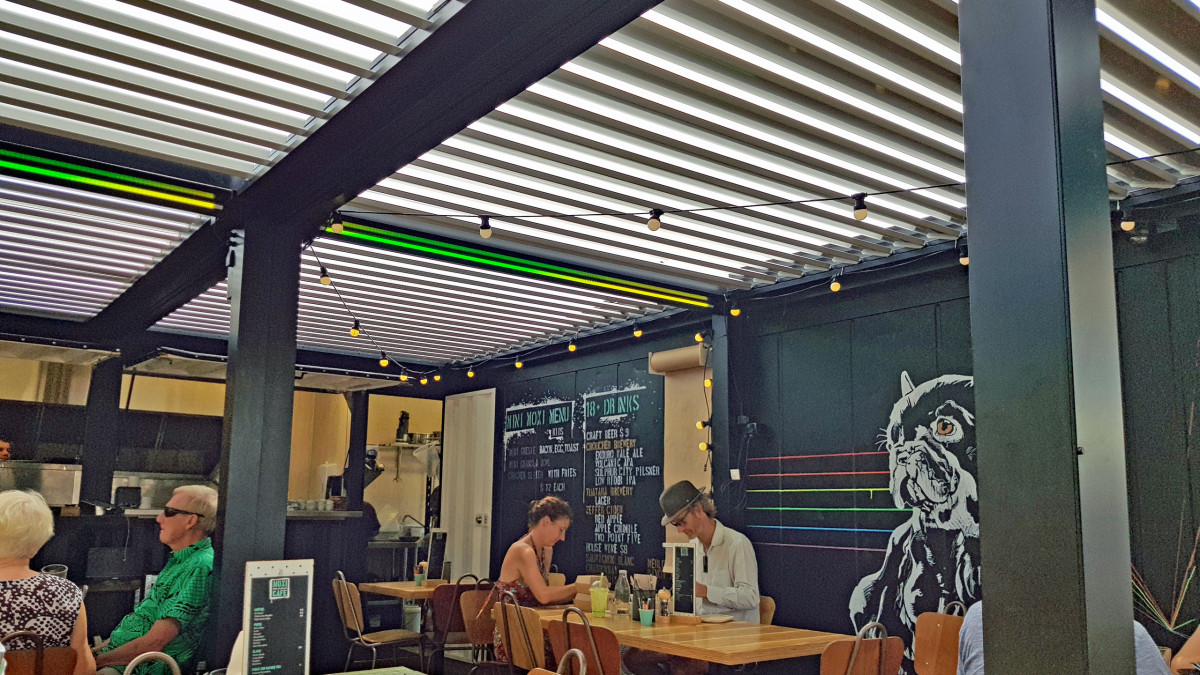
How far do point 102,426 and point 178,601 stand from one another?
6473mm

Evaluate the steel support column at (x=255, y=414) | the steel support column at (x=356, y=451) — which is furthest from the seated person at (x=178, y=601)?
the steel support column at (x=356, y=451)

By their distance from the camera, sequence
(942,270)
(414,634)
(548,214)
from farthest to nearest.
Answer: (414,634) < (942,270) < (548,214)

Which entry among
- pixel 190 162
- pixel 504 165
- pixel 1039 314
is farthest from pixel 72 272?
pixel 1039 314

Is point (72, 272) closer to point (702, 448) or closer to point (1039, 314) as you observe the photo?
point (702, 448)

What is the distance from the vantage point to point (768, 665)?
6938 mm

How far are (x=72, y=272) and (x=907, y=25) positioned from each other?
22.1ft

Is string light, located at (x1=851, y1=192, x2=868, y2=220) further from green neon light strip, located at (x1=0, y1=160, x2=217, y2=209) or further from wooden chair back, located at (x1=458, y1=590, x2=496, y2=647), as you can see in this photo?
green neon light strip, located at (x1=0, y1=160, x2=217, y2=209)

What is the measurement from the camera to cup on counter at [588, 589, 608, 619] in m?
6.11

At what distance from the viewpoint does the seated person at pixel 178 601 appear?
185 inches

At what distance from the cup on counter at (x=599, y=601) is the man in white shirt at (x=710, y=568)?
0.41m

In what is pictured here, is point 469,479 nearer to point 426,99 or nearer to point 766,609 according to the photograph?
point 766,609

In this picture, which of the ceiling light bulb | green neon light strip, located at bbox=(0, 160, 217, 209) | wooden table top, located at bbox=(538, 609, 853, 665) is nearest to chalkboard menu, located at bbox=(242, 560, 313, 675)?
wooden table top, located at bbox=(538, 609, 853, 665)

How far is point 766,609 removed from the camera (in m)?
6.35

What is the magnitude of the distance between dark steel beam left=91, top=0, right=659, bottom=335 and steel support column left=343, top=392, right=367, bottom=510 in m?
6.58
